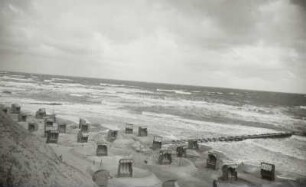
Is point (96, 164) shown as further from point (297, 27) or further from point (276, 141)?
point (276, 141)

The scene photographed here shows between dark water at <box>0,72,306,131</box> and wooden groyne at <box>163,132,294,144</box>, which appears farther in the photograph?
dark water at <box>0,72,306,131</box>

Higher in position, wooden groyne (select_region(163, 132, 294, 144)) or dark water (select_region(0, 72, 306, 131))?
dark water (select_region(0, 72, 306, 131))

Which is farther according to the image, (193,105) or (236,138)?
(193,105)

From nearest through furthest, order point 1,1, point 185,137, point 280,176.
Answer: point 1,1 < point 280,176 < point 185,137

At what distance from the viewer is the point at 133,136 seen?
720 inches

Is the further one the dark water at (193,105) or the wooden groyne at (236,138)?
the dark water at (193,105)

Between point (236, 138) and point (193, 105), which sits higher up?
point (193, 105)

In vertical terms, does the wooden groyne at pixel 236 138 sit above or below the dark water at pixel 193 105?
below

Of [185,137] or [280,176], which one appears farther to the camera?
[185,137]

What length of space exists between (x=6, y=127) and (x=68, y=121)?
15.6 metres

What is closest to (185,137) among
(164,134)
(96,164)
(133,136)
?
(164,134)

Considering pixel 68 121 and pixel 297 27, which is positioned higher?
pixel 297 27

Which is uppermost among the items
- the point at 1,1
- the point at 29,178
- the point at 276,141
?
the point at 1,1


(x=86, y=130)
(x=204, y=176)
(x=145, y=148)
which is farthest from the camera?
(x=86, y=130)
